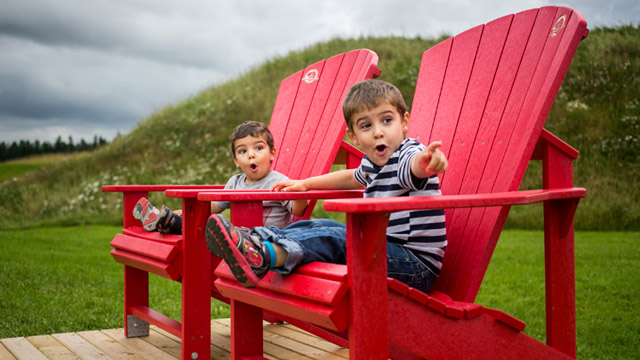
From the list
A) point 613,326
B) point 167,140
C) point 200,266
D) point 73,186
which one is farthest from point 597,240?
point 73,186

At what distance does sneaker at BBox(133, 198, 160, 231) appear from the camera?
2654 mm

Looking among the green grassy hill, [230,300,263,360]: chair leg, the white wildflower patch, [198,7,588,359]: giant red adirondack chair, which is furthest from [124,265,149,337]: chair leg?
the white wildflower patch

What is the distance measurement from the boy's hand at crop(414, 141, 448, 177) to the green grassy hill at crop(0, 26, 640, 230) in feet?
21.2

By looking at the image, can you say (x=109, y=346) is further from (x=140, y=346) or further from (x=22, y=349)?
(x=22, y=349)

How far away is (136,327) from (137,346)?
198 millimetres

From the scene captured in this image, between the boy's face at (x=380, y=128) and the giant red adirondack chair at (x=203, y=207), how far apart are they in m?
0.50

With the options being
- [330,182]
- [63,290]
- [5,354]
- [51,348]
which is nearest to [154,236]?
[51,348]

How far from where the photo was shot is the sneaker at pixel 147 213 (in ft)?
8.71

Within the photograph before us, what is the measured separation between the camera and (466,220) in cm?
207

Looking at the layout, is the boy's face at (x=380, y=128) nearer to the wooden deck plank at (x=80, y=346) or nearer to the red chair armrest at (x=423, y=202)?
the red chair armrest at (x=423, y=202)

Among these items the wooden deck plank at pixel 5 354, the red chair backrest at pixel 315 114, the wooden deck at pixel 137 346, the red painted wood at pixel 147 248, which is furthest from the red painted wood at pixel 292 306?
the wooden deck plank at pixel 5 354

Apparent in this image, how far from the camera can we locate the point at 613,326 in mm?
3479

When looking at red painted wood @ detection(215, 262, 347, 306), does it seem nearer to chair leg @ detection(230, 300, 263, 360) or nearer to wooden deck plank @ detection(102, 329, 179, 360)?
chair leg @ detection(230, 300, 263, 360)

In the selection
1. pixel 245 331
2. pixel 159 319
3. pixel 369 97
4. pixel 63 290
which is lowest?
pixel 63 290
